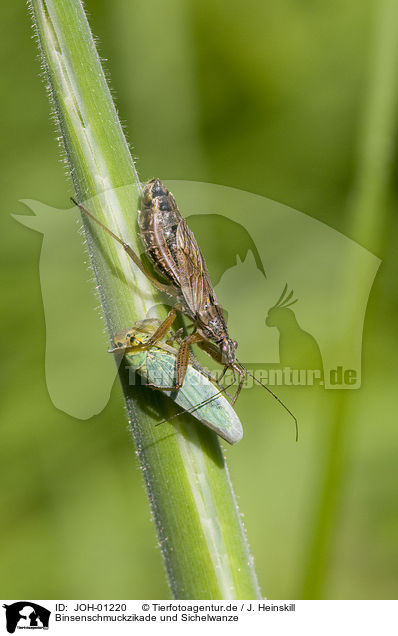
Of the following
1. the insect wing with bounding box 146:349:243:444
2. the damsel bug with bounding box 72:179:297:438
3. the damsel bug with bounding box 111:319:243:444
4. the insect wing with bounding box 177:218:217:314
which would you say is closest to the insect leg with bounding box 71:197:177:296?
the damsel bug with bounding box 72:179:297:438

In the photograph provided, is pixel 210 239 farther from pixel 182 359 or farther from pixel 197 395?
pixel 197 395

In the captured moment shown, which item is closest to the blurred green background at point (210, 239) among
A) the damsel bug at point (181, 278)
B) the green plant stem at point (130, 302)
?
the damsel bug at point (181, 278)

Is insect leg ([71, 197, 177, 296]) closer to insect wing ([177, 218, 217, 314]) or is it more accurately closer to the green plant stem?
the green plant stem

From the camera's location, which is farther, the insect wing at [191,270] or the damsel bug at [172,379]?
the insect wing at [191,270]

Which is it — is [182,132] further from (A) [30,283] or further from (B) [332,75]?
(A) [30,283]

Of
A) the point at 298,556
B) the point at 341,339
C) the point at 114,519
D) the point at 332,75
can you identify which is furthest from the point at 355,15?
the point at 114,519
